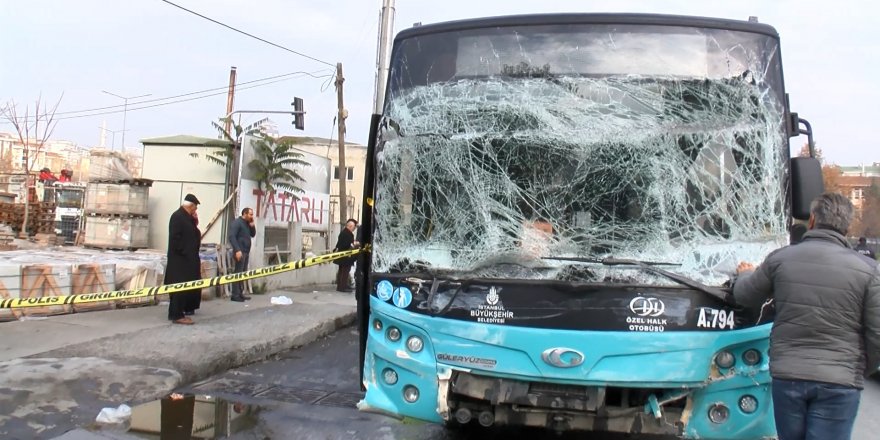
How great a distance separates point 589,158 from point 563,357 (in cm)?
122

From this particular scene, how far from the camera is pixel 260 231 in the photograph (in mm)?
13773

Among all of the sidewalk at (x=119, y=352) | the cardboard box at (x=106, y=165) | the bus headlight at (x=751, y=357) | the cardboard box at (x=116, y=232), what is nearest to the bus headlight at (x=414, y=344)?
the bus headlight at (x=751, y=357)

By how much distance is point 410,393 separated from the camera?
4.14 m

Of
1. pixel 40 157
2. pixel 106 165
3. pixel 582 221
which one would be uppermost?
pixel 40 157

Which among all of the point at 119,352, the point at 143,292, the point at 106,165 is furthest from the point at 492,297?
the point at 106,165

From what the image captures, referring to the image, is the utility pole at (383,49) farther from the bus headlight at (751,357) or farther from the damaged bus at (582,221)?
the bus headlight at (751,357)

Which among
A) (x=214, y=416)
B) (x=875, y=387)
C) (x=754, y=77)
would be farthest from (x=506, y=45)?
(x=875, y=387)

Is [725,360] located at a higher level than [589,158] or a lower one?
lower

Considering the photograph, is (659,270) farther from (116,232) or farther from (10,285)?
(116,232)

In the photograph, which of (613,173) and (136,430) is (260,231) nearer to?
(136,430)

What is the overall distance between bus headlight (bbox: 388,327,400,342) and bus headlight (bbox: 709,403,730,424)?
189 cm

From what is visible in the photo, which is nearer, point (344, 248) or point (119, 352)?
point (119, 352)

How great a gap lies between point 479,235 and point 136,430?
310cm

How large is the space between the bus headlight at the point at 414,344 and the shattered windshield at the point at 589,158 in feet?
1.46
